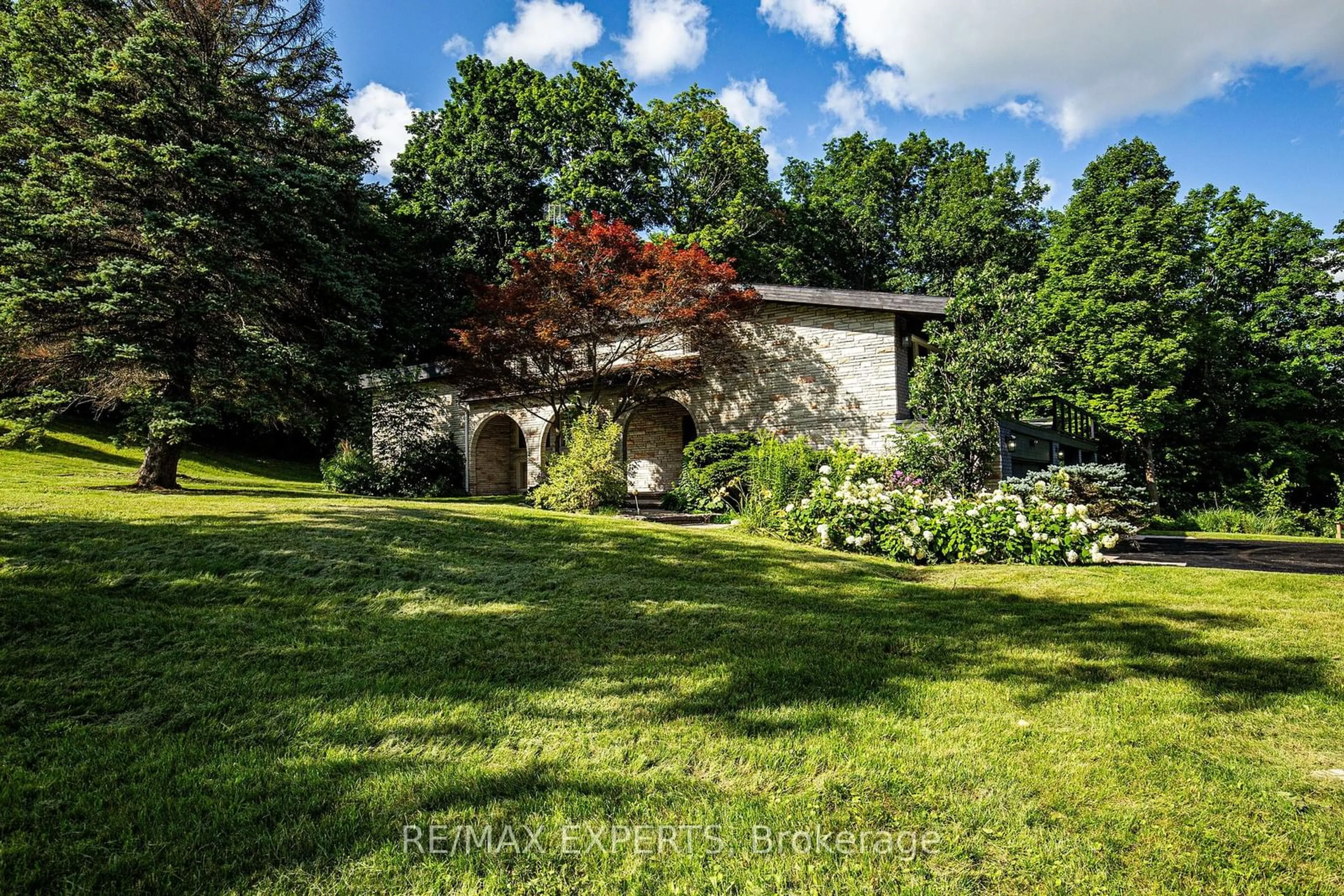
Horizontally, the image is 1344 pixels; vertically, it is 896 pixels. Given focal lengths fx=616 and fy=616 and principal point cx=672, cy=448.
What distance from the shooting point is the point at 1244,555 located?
843cm

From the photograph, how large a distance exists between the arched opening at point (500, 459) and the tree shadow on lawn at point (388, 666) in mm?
11901

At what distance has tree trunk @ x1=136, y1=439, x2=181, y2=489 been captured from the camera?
11.3 metres

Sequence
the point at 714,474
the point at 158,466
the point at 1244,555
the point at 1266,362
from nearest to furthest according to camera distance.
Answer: the point at 1244,555
the point at 158,466
the point at 714,474
the point at 1266,362

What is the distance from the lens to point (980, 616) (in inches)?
185

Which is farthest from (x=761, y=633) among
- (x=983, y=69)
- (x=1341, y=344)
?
(x=1341, y=344)

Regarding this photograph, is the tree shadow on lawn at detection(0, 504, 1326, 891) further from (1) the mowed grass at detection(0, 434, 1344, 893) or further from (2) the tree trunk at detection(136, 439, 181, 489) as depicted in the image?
(2) the tree trunk at detection(136, 439, 181, 489)

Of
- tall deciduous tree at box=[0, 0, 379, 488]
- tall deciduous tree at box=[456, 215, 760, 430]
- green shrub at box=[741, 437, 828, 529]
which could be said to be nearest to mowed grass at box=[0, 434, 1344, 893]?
green shrub at box=[741, 437, 828, 529]

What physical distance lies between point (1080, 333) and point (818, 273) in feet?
39.0

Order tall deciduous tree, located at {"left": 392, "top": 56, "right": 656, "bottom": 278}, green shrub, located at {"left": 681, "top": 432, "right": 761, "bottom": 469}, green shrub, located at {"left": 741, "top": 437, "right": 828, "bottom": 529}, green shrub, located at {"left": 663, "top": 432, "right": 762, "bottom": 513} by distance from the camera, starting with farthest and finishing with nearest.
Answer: tall deciduous tree, located at {"left": 392, "top": 56, "right": 656, "bottom": 278} → green shrub, located at {"left": 681, "top": 432, "right": 761, "bottom": 469} → green shrub, located at {"left": 663, "top": 432, "right": 762, "bottom": 513} → green shrub, located at {"left": 741, "top": 437, "right": 828, "bottom": 529}

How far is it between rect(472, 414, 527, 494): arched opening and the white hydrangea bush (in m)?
11.9

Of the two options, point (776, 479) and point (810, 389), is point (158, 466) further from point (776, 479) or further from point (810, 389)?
point (810, 389)

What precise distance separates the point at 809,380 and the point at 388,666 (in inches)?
426

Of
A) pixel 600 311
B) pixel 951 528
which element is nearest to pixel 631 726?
pixel 951 528

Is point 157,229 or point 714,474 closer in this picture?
point 157,229
